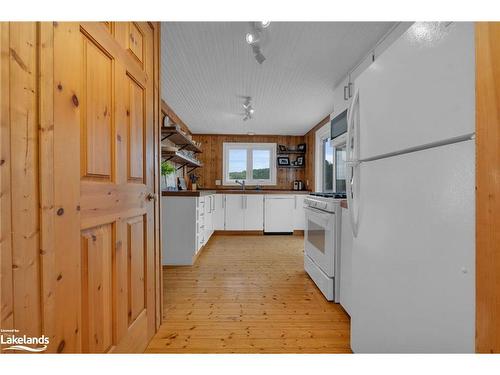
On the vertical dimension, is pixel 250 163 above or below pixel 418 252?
above

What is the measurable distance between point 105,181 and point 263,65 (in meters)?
2.04

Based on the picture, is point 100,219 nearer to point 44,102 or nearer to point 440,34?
point 44,102

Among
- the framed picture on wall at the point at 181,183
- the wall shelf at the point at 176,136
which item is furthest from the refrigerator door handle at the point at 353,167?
the framed picture on wall at the point at 181,183

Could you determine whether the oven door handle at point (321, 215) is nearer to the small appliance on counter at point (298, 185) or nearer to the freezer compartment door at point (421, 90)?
the freezer compartment door at point (421, 90)

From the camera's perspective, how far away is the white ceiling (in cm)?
193

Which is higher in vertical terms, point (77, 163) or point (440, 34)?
point (440, 34)

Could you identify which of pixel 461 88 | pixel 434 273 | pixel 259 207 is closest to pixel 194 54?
pixel 461 88

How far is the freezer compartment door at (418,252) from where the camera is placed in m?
0.70

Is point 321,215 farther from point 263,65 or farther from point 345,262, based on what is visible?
point 263,65

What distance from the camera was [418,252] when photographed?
0.87 meters

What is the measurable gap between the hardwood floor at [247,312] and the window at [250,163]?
9.61ft

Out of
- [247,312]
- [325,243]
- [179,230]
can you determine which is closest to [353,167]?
[325,243]

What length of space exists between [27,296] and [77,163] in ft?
→ 1.39

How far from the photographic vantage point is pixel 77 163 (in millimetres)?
846
